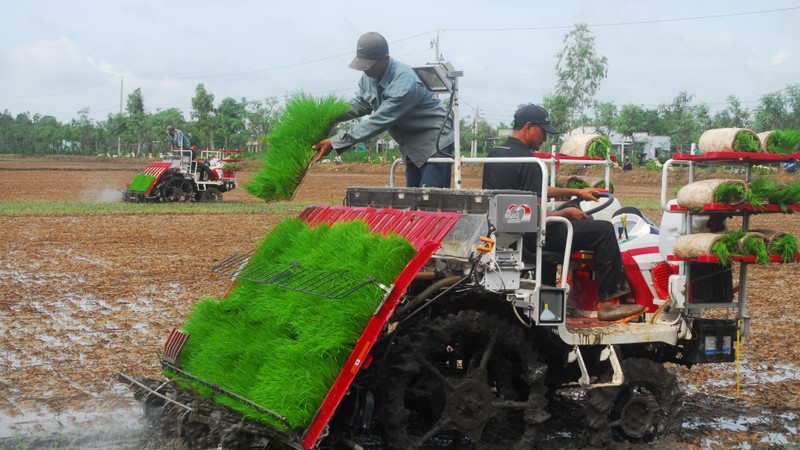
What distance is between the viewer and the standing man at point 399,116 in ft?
21.6

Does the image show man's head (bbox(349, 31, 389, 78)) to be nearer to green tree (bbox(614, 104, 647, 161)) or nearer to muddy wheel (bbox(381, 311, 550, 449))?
muddy wheel (bbox(381, 311, 550, 449))

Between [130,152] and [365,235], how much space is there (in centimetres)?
10780

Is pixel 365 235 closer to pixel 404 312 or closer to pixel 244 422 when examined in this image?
pixel 404 312

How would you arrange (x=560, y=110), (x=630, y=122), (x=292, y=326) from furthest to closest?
1. (x=630, y=122)
2. (x=560, y=110)
3. (x=292, y=326)

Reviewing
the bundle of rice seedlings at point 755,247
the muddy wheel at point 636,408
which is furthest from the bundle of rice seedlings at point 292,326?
the bundle of rice seedlings at point 755,247

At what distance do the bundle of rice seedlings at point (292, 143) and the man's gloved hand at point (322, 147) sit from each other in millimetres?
40

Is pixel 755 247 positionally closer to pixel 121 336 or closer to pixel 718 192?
pixel 718 192

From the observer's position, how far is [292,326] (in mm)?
5516

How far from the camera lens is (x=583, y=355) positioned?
6391mm

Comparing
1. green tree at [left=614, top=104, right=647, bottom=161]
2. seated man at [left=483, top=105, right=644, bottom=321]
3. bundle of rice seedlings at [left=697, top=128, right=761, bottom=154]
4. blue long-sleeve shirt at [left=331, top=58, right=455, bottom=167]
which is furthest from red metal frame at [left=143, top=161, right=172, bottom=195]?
green tree at [left=614, top=104, right=647, bottom=161]

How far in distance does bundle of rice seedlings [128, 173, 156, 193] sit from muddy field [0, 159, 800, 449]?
9.09 m

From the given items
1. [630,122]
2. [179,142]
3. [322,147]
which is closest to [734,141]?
[322,147]

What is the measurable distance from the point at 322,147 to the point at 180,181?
26424mm

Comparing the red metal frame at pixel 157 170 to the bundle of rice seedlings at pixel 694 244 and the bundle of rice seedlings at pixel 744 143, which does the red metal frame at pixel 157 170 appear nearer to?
the bundle of rice seedlings at pixel 694 244
